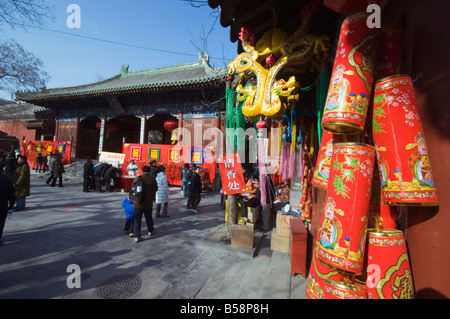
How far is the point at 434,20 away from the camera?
1.37m

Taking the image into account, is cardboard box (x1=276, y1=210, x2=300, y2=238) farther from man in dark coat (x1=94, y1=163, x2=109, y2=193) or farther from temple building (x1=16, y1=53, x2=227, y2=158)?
man in dark coat (x1=94, y1=163, x2=109, y2=193)

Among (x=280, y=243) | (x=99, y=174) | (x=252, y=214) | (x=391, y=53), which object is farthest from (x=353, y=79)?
(x=99, y=174)

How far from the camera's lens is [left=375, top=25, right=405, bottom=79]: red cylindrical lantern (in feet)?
4.86

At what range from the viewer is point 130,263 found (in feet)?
11.9

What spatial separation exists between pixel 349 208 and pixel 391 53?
1179 millimetres

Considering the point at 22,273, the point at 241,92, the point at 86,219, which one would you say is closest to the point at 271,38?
the point at 241,92

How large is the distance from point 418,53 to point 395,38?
0.19 m

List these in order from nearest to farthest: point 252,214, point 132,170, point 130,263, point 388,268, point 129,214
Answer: point 388,268 → point 130,263 → point 129,214 → point 252,214 → point 132,170

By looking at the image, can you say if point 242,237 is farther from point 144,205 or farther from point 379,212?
point 379,212

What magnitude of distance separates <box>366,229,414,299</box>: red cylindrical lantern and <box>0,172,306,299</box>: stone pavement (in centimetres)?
170

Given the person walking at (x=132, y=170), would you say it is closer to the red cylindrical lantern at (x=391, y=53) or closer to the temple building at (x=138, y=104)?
the temple building at (x=138, y=104)
